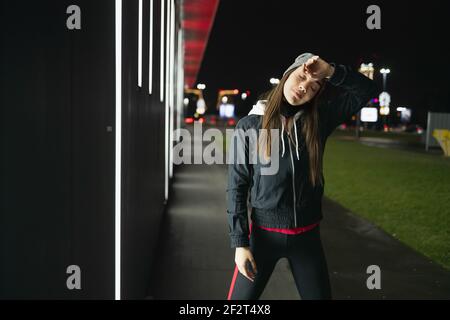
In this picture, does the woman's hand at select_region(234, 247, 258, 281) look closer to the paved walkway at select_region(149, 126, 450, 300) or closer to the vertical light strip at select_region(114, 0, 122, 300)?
the vertical light strip at select_region(114, 0, 122, 300)

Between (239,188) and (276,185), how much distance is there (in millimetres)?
196

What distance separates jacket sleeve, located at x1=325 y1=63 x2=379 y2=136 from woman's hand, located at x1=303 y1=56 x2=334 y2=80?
69 mm

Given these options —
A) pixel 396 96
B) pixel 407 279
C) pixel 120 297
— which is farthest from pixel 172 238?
pixel 396 96

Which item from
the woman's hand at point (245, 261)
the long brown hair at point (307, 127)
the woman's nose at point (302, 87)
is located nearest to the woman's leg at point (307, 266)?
the woman's hand at point (245, 261)

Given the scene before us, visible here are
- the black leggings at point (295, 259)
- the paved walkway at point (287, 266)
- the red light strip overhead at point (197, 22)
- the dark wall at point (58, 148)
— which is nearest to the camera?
the dark wall at point (58, 148)

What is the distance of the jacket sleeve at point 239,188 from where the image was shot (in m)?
2.43

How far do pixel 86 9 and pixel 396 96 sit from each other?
44527mm

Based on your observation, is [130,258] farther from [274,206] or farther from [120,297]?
[274,206]

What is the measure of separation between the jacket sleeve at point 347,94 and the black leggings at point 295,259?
2.21 feet

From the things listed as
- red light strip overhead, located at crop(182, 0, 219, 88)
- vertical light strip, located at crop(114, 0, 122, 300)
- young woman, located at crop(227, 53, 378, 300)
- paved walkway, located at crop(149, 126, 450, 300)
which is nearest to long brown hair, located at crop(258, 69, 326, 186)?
young woman, located at crop(227, 53, 378, 300)

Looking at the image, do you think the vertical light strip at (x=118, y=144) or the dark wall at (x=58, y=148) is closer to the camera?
the dark wall at (x=58, y=148)

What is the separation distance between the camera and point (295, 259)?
98.7 inches

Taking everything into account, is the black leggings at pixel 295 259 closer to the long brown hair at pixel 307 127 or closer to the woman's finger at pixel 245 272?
the woman's finger at pixel 245 272

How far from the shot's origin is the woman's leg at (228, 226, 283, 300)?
250cm
